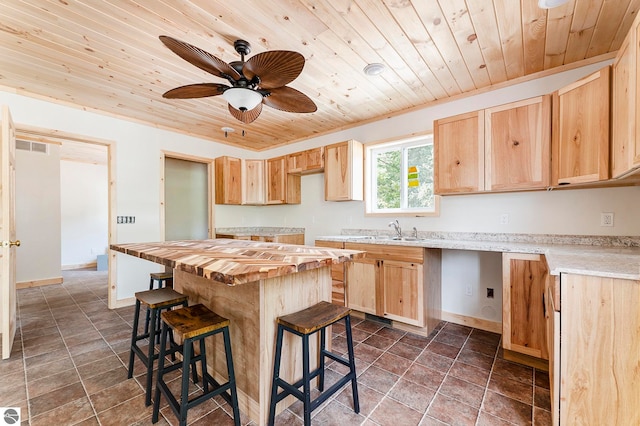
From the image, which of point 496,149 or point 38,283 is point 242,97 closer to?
point 496,149

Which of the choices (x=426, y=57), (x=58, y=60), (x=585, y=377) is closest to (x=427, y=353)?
(x=585, y=377)

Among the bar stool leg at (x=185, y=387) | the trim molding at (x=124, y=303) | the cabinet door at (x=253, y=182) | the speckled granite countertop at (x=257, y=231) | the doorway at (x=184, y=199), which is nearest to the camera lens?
the bar stool leg at (x=185, y=387)

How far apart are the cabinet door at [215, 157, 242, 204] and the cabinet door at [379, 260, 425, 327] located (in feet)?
9.54

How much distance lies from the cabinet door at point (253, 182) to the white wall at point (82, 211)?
146 inches

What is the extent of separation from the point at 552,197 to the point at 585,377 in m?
1.73

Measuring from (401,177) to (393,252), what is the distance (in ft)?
3.74

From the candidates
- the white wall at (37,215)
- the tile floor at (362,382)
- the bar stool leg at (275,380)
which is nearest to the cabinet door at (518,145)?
the tile floor at (362,382)

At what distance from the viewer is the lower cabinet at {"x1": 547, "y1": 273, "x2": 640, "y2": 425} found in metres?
1.20

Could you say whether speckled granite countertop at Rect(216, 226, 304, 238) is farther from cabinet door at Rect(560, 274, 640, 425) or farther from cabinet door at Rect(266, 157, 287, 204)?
cabinet door at Rect(560, 274, 640, 425)

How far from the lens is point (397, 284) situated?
279 centimetres

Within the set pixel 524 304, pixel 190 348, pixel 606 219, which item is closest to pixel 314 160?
pixel 524 304

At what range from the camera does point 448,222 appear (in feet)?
9.95

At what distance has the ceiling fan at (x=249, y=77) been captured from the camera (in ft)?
5.04

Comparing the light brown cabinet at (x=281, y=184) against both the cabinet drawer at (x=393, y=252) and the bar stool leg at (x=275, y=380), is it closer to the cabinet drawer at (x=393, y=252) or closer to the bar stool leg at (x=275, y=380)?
the cabinet drawer at (x=393, y=252)
